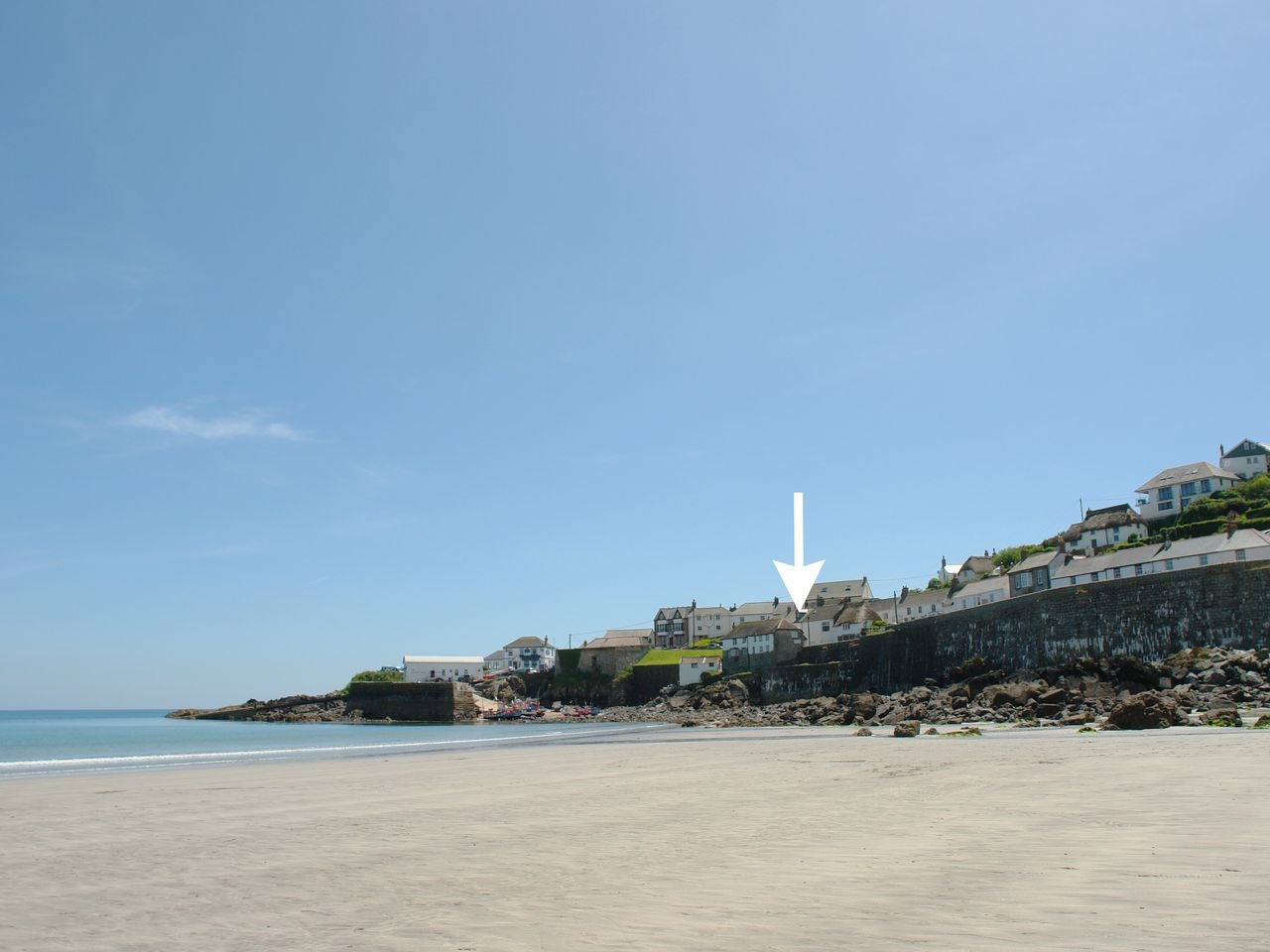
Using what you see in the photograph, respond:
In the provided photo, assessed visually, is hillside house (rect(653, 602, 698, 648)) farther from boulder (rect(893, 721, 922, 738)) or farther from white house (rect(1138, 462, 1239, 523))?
boulder (rect(893, 721, 922, 738))

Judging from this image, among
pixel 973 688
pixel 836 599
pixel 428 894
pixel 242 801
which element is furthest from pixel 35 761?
pixel 836 599

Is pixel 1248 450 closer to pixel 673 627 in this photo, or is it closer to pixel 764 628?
pixel 764 628

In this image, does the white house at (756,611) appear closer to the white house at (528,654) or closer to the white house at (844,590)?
the white house at (844,590)

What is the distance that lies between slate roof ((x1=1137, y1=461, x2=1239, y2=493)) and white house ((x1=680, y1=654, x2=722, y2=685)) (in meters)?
53.6

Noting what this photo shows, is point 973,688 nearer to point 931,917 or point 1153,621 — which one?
point 1153,621

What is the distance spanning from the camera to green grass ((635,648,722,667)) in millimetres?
110438

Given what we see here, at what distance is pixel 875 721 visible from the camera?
150 feet

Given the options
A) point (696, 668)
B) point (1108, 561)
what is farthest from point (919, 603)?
point (1108, 561)

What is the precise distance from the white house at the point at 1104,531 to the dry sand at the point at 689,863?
7915cm

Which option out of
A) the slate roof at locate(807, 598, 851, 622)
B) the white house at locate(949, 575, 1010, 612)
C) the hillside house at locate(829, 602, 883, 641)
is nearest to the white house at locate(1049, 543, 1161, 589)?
the white house at locate(949, 575, 1010, 612)

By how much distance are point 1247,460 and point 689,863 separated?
11081 centimetres

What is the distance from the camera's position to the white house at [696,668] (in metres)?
104

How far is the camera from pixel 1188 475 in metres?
90.9

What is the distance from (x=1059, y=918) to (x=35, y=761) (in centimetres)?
4521
